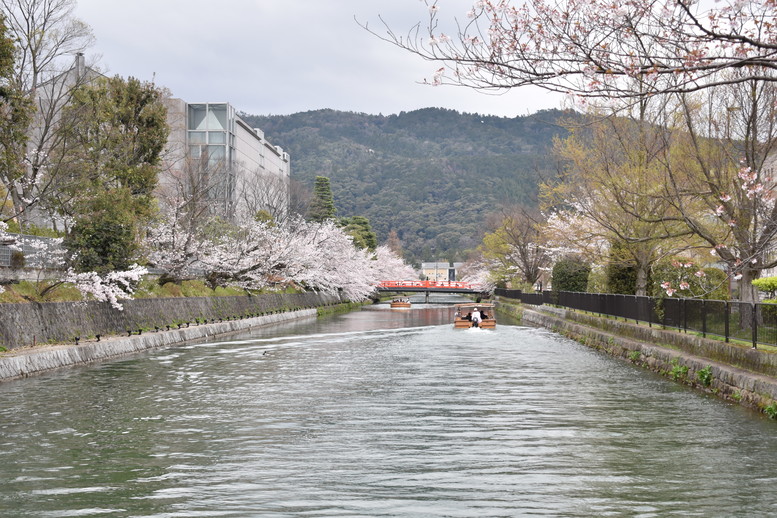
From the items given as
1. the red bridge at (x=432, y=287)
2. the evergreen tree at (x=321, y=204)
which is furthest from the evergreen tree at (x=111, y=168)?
the red bridge at (x=432, y=287)

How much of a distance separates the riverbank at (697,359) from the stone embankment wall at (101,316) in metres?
19.3

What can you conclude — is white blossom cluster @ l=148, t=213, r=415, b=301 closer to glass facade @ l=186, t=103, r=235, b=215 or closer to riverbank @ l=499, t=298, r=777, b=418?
riverbank @ l=499, t=298, r=777, b=418

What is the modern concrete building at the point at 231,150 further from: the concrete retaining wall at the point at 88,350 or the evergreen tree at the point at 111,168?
the concrete retaining wall at the point at 88,350

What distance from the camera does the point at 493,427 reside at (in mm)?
15320

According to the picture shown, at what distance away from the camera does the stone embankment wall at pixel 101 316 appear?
80.8 ft

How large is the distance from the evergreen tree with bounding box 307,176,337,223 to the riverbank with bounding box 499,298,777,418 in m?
68.0

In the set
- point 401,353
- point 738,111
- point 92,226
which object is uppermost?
point 738,111

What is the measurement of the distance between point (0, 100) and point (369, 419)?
743 inches

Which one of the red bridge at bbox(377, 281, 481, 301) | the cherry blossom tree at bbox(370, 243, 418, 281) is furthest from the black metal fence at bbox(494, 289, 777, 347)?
the red bridge at bbox(377, 281, 481, 301)

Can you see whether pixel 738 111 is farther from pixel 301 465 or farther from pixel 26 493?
pixel 26 493

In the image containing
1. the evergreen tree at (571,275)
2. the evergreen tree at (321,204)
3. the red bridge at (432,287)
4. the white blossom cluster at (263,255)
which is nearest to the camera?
the white blossom cluster at (263,255)

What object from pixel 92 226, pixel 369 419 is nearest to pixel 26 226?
pixel 92 226

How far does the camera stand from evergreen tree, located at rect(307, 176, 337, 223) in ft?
338

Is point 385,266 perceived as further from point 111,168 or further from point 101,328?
point 101,328
